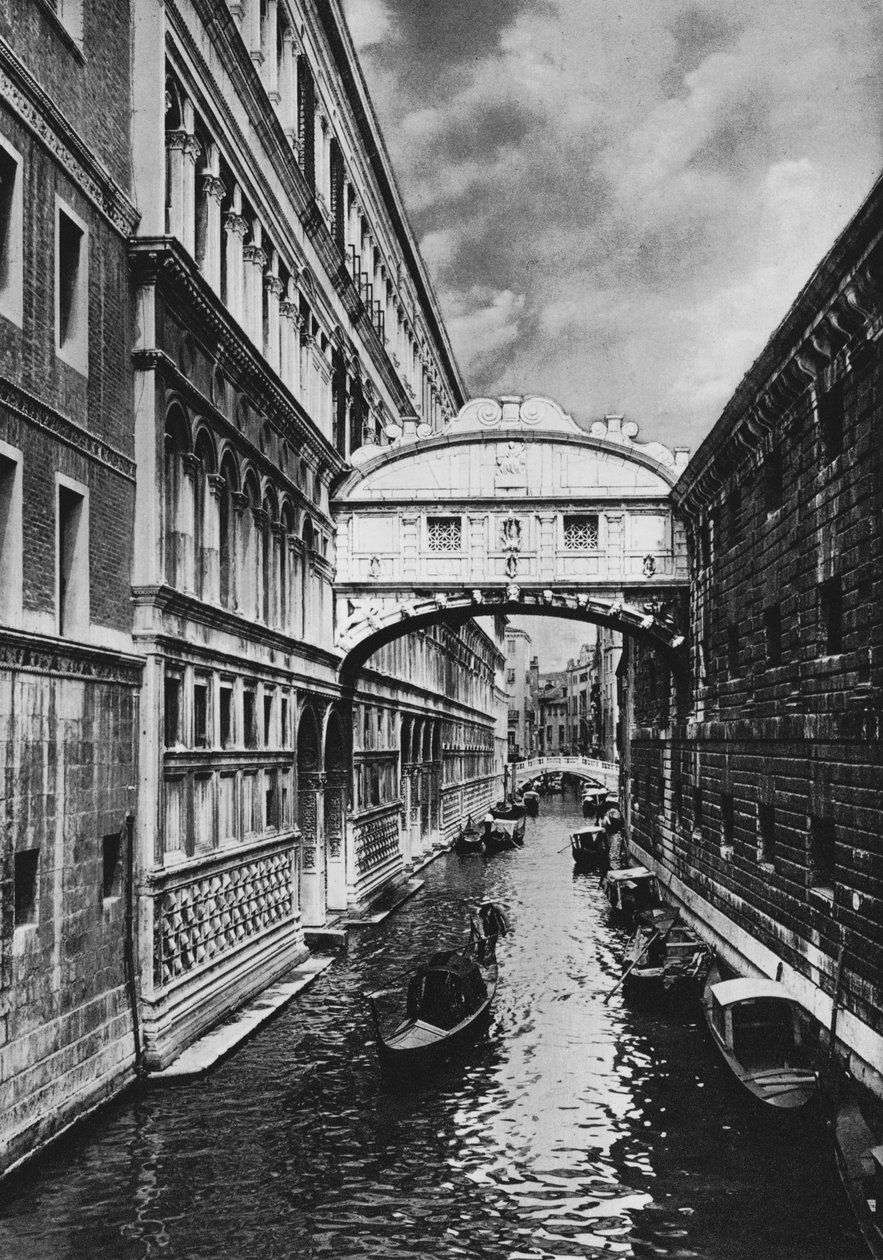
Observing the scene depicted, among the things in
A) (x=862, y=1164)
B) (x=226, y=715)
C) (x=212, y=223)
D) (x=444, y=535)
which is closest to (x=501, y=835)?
(x=444, y=535)

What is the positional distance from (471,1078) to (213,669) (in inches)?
261

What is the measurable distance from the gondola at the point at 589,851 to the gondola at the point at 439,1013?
2136cm

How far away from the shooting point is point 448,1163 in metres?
13.1

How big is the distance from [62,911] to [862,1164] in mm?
8130

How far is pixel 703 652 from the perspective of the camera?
996 inches

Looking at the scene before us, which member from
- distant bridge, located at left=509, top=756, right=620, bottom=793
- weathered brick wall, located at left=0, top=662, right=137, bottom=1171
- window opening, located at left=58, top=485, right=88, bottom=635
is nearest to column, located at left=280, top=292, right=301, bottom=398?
window opening, located at left=58, top=485, right=88, bottom=635

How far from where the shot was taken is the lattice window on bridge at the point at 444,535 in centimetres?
2714

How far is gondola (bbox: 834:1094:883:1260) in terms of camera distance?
10.2 metres

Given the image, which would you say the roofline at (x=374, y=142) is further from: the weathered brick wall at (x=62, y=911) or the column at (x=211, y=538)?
the weathered brick wall at (x=62, y=911)

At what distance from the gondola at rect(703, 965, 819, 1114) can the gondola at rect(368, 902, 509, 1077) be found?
Answer: 338cm

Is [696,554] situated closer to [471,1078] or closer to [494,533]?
[494,533]

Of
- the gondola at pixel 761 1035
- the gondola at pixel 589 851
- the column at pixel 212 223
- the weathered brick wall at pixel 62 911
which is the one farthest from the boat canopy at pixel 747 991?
the gondola at pixel 589 851

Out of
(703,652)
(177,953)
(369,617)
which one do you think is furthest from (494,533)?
(177,953)

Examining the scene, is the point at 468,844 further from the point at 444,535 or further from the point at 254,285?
the point at 254,285
